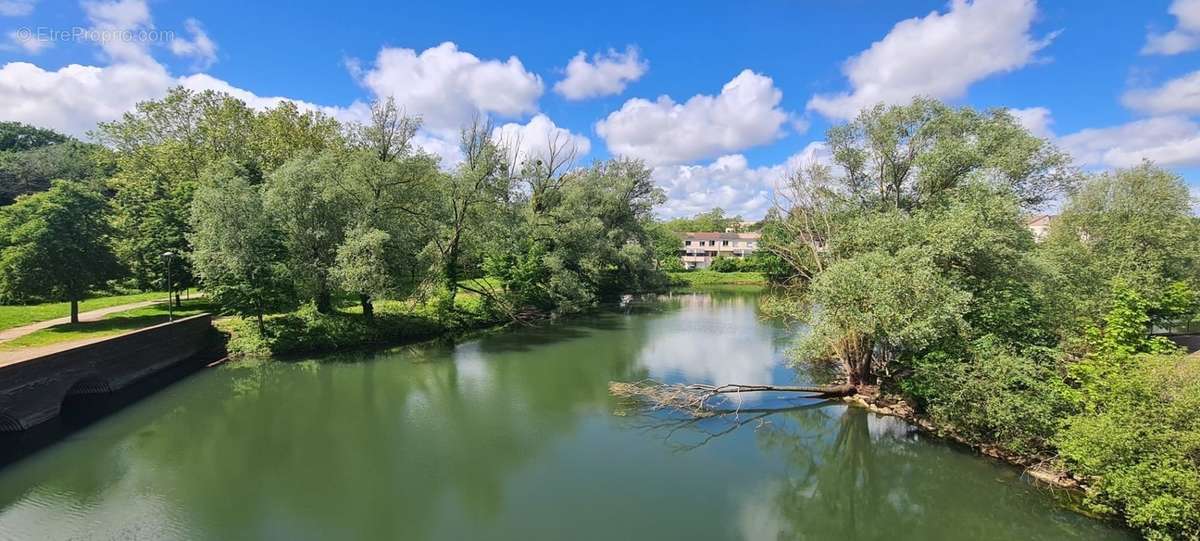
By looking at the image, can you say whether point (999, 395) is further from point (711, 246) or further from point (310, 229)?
point (711, 246)

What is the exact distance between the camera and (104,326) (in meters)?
19.9

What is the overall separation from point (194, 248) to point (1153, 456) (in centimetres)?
3300

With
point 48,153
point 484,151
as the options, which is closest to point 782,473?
point 484,151

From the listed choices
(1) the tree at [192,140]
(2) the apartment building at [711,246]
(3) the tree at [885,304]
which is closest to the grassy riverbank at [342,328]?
(1) the tree at [192,140]

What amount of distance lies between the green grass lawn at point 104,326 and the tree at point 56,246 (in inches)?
35.0

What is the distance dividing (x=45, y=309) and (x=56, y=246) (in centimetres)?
660

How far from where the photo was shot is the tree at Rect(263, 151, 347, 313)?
76.1ft

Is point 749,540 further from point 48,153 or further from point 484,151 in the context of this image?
point 48,153

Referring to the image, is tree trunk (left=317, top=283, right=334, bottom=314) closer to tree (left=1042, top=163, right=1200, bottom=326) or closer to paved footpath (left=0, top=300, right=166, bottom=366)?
paved footpath (left=0, top=300, right=166, bottom=366)

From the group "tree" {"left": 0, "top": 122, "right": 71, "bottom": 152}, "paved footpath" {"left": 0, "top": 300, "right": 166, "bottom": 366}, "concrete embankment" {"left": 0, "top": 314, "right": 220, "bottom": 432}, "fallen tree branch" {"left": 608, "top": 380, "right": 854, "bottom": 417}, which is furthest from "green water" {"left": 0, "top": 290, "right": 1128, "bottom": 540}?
"tree" {"left": 0, "top": 122, "right": 71, "bottom": 152}

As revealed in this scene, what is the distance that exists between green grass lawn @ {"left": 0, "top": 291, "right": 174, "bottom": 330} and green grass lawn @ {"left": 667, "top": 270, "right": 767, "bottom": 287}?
4785cm

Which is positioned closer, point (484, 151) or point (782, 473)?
point (782, 473)

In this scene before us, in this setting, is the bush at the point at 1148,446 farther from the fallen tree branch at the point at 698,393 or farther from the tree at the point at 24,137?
the tree at the point at 24,137

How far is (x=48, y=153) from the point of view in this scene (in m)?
57.7
